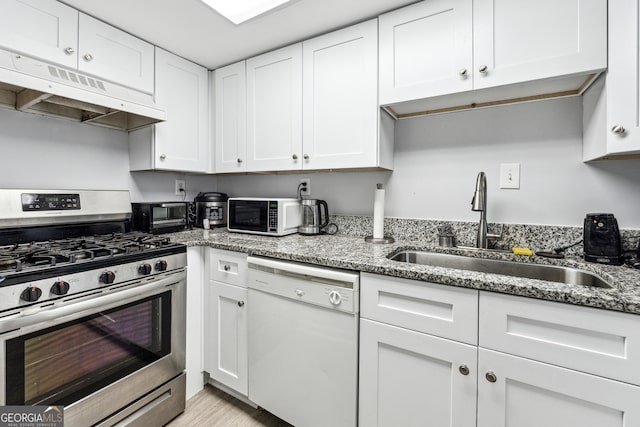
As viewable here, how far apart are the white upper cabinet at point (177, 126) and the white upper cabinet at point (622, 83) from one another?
2.25m

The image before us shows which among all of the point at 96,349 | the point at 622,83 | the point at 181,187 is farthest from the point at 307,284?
the point at 181,187

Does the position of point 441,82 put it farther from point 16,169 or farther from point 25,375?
point 16,169

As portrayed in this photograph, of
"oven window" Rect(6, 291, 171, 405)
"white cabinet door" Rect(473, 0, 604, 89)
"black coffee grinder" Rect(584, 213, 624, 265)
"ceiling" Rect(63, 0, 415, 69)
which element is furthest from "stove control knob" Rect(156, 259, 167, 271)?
"black coffee grinder" Rect(584, 213, 624, 265)

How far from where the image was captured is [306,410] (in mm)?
1294

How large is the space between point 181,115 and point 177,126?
9 centimetres

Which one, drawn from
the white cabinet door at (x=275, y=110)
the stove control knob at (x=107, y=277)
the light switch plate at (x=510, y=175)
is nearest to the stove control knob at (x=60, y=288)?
the stove control knob at (x=107, y=277)

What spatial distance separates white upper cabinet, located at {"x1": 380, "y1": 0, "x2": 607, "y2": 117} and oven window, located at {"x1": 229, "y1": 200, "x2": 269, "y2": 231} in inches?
38.3

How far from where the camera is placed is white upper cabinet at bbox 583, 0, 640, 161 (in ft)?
3.27

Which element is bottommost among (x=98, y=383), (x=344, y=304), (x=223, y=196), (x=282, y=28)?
(x=98, y=383)

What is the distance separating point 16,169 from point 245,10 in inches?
57.9

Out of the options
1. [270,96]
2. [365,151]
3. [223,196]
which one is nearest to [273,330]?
[365,151]

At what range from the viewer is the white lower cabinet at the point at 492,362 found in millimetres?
789

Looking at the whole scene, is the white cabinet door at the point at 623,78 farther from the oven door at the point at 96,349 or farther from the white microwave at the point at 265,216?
the oven door at the point at 96,349

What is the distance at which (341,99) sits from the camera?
1.62 metres
